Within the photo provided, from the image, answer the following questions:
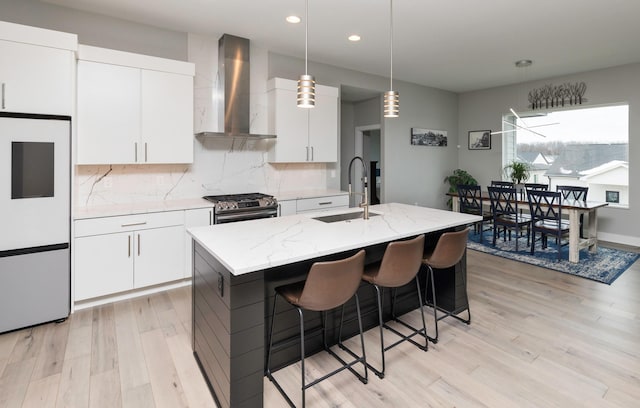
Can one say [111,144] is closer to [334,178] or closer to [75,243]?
[75,243]

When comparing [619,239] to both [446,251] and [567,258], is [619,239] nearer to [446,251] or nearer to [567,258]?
[567,258]

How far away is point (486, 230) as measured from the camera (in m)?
6.46

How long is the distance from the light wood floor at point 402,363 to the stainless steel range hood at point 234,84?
2048 millimetres

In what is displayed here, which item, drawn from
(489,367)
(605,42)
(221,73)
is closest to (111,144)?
(221,73)

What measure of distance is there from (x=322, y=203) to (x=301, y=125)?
1102 millimetres

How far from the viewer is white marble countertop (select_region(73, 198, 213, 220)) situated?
10.2 feet

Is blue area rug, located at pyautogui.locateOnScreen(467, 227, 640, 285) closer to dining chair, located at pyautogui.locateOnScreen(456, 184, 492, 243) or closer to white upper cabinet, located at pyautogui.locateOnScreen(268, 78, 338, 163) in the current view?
dining chair, located at pyautogui.locateOnScreen(456, 184, 492, 243)

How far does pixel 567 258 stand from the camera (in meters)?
4.71

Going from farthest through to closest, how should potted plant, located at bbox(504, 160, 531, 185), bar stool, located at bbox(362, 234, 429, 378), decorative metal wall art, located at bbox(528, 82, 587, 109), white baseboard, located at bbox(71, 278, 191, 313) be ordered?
potted plant, located at bbox(504, 160, 531, 185) → decorative metal wall art, located at bbox(528, 82, 587, 109) → white baseboard, located at bbox(71, 278, 191, 313) → bar stool, located at bbox(362, 234, 429, 378)

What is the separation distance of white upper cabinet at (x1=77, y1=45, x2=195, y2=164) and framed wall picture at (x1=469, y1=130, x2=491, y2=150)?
19.9 feet

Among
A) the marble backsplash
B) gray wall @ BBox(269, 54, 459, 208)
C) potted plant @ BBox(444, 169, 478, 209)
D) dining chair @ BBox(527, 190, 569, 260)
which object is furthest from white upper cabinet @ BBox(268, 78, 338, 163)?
potted plant @ BBox(444, 169, 478, 209)

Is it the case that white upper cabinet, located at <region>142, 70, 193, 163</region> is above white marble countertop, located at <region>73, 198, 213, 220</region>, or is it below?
above

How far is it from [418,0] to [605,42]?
2.98m

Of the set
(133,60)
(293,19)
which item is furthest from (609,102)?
(133,60)
